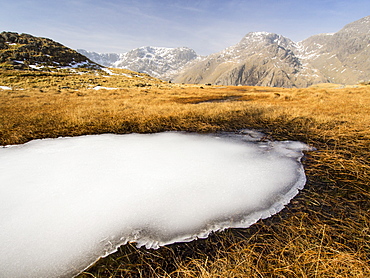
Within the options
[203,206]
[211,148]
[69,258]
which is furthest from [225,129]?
[69,258]

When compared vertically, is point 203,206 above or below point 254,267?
below

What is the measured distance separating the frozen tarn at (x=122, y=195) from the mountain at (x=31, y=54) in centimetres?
6127

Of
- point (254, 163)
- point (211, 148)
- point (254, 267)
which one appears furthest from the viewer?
point (211, 148)

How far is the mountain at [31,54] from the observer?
50.4 meters

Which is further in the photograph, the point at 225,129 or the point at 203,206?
the point at 225,129

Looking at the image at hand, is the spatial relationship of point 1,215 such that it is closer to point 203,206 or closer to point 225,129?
point 203,206

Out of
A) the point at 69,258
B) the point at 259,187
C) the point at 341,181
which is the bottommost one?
the point at 69,258

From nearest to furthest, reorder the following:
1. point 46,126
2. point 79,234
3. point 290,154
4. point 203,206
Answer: point 79,234 < point 203,206 < point 290,154 < point 46,126

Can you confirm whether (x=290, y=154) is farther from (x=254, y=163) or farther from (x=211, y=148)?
(x=211, y=148)

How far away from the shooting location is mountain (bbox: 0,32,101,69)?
165ft

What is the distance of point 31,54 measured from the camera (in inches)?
2296

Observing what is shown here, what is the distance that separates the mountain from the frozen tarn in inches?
2412

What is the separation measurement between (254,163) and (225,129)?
3.50m

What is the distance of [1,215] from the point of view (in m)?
2.74
